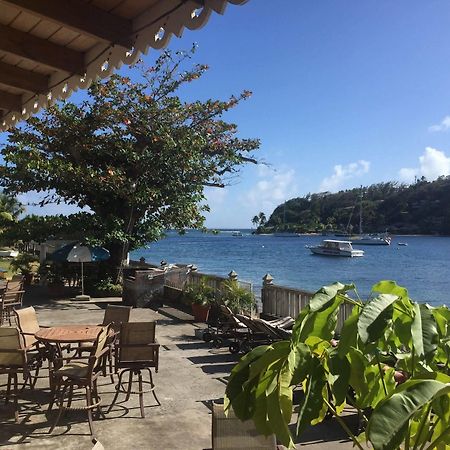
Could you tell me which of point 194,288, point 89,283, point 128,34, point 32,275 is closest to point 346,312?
point 194,288

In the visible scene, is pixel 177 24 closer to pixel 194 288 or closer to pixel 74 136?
pixel 194 288

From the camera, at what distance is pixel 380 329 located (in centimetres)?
147

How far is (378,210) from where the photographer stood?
12388 centimetres

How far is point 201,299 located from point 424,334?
11064 mm

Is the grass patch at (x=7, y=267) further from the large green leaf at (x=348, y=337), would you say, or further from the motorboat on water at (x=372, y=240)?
the motorboat on water at (x=372, y=240)

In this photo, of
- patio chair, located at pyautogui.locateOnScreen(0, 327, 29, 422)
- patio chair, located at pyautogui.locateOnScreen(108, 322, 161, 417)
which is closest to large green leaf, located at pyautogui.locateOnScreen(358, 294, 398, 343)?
patio chair, located at pyautogui.locateOnScreen(108, 322, 161, 417)

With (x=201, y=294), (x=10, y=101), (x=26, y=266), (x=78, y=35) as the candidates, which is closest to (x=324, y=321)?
(x=78, y=35)

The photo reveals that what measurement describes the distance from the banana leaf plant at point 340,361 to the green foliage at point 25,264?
67.9ft

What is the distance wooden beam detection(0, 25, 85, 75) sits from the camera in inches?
112

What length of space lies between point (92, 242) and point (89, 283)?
233cm

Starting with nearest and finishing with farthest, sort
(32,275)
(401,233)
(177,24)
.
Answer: (177,24), (32,275), (401,233)

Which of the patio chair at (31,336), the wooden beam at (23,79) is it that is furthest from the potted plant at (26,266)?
the wooden beam at (23,79)

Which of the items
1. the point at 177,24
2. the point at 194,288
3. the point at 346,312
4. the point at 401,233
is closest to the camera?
the point at 177,24

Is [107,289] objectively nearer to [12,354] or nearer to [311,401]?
[12,354]
